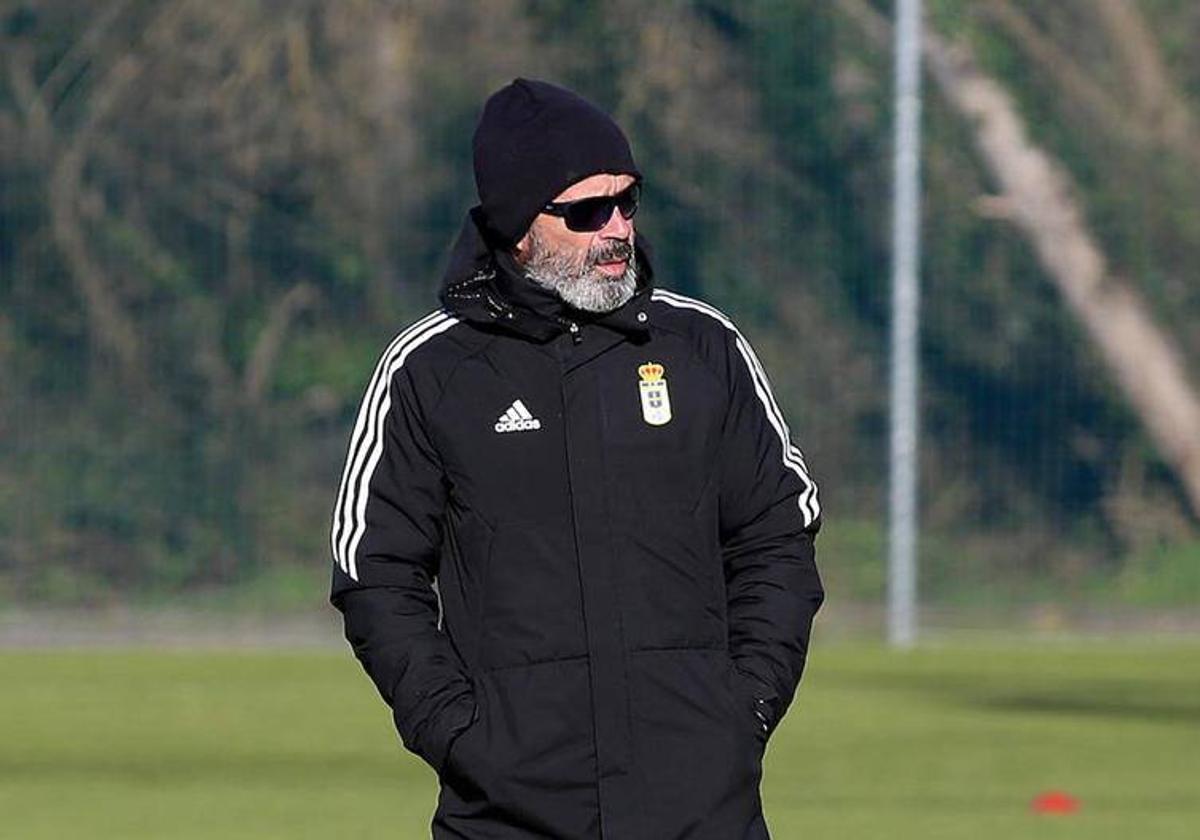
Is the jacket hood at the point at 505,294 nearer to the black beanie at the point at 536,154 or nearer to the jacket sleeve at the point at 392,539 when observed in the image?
the black beanie at the point at 536,154

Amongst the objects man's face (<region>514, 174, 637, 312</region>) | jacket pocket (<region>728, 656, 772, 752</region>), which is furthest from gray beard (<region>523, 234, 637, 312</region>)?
jacket pocket (<region>728, 656, 772, 752</region>)

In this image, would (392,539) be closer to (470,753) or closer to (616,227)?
(470,753)

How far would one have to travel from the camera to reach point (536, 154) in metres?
4.45

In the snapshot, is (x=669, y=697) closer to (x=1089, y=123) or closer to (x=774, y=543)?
(x=774, y=543)

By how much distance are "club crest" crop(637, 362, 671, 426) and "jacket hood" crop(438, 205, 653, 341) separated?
0.06 meters

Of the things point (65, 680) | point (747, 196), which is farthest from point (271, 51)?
point (65, 680)

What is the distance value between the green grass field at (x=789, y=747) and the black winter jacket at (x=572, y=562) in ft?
14.1

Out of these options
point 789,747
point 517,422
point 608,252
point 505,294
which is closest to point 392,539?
point 517,422

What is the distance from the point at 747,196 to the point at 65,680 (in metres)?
3.69

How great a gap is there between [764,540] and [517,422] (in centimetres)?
40

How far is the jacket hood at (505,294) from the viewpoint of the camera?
439 cm

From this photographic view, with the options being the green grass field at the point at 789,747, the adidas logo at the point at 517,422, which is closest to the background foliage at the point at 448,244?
the green grass field at the point at 789,747

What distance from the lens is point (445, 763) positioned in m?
4.30

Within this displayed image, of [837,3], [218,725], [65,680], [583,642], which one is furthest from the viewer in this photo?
[837,3]
